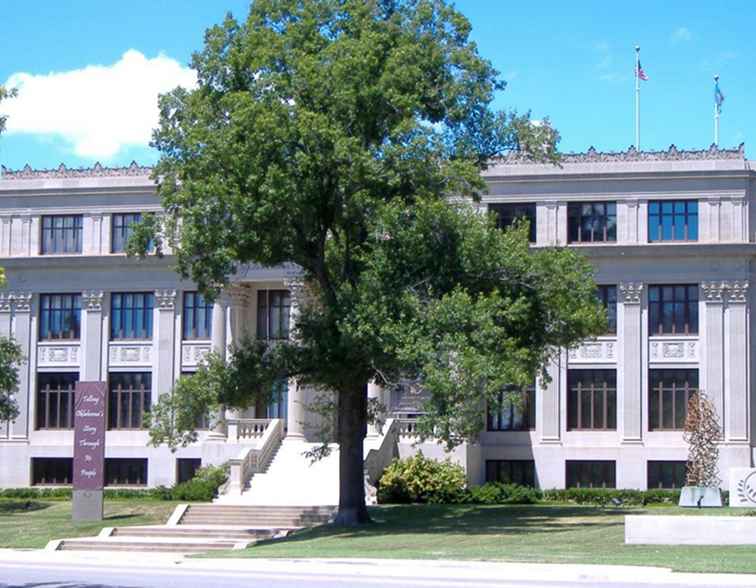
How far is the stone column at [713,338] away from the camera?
173 feet

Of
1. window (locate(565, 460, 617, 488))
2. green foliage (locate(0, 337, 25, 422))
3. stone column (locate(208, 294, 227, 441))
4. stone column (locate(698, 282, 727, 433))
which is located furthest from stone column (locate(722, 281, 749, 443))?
green foliage (locate(0, 337, 25, 422))

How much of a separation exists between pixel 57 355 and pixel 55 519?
14.0m

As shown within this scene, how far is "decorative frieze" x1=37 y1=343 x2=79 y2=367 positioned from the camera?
58312mm

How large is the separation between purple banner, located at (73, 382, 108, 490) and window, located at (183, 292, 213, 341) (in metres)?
13.8

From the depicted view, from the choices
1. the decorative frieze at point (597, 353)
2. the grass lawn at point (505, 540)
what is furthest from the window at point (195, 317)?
the grass lawn at point (505, 540)

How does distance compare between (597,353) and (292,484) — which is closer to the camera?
(292,484)

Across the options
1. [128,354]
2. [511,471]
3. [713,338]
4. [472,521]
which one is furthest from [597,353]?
[128,354]

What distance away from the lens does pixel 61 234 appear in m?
58.7

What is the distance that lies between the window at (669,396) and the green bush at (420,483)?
30.4 ft

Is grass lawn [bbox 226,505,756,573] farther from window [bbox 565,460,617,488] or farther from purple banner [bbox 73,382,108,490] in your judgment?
window [bbox 565,460,617,488]

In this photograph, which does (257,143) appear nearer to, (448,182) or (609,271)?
(448,182)

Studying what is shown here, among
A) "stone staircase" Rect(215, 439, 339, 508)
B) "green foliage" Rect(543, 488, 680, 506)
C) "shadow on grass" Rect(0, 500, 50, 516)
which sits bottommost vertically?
"shadow on grass" Rect(0, 500, 50, 516)

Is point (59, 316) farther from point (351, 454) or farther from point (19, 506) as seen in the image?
point (351, 454)

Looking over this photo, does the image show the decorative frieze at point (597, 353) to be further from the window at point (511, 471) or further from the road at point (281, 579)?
the road at point (281, 579)
